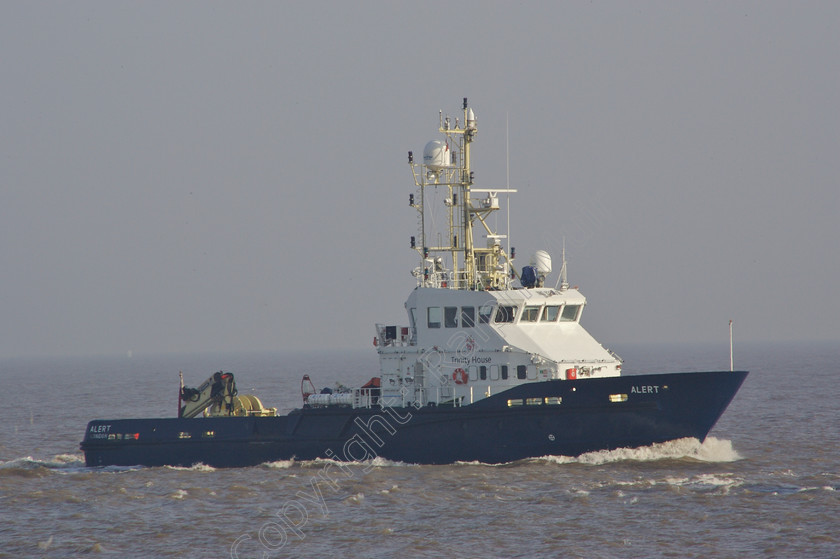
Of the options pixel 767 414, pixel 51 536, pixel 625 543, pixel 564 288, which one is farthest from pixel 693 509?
pixel 767 414

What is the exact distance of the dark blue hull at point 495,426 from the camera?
23.5 metres

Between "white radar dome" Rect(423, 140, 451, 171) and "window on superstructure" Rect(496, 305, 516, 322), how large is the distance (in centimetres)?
455

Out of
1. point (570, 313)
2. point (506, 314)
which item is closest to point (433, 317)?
point (506, 314)

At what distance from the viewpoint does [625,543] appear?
18.2 meters

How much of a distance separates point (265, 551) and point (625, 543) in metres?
6.96

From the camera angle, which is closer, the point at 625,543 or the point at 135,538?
the point at 625,543

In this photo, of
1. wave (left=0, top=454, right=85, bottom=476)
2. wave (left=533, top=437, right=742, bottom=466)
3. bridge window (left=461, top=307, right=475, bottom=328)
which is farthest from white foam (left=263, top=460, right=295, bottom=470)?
wave (left=533, top=437, right=742, bottom=466)

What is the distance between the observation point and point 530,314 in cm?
2547

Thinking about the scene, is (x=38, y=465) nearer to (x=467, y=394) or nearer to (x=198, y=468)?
(x=198, y=468)

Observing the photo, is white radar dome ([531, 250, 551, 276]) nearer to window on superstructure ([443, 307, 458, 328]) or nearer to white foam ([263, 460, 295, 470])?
window on superstructure ([443, 307, 458, 328])

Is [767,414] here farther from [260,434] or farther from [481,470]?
[260,434]

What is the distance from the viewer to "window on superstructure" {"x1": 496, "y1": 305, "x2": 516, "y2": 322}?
2516 centimetres

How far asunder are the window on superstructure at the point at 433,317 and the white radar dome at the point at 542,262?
3106mm

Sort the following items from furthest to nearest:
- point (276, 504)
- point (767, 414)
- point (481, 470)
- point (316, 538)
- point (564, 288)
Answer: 1. point (767, 414)
2. point (564, 288)
3. point (481, 470)
4. point (276, 504)
5. point (316, 538)
